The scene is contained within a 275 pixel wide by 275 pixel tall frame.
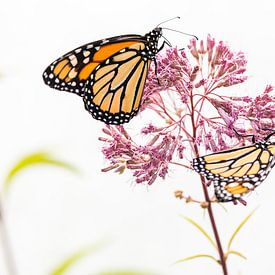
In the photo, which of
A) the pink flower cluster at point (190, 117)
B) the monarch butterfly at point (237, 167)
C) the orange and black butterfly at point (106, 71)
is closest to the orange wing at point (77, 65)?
the orange and black butterfly at point (106, 71)

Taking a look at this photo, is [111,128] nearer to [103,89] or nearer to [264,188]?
[103,89]

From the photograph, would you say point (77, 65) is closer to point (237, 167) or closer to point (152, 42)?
point (152, 42)

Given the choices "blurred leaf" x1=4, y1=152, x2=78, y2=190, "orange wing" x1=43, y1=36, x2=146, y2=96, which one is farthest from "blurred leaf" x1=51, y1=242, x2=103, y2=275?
"orange wing" x1=43, y1=36, x2=146, y2=96

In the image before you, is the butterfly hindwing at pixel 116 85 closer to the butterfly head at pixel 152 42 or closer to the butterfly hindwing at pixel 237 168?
the butterfly head at pixel 152 42

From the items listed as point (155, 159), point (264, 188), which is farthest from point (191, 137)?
point (264, 188)

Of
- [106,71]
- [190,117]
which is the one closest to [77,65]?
[106,71]

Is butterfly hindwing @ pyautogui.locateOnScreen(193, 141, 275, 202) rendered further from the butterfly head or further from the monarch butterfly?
the butterfly head
